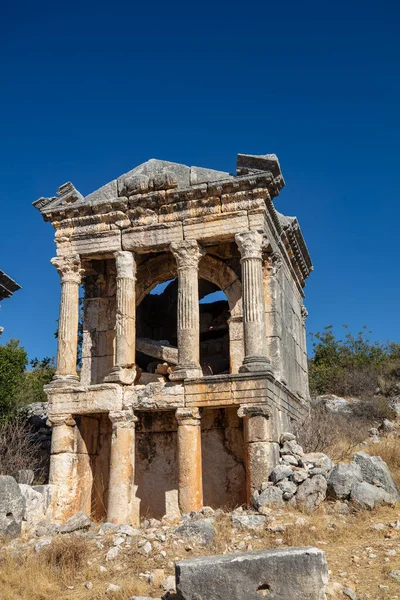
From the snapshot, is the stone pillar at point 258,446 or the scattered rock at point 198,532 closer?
the scattered rock at point 198,532

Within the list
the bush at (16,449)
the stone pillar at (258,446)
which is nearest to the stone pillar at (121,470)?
the stone pillar at (258,446)

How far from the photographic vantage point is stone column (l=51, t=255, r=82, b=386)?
547 inches

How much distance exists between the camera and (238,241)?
1342 cm

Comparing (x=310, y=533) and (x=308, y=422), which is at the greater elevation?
(x=308, y=422)

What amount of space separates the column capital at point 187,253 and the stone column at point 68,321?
243 centimetres

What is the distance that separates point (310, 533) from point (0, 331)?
22.8 feet

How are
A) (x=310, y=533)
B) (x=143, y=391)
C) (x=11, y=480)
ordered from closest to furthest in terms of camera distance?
1. (x=310, y=533)
2. (x=11, y=480)
3. (x=143, y=391)

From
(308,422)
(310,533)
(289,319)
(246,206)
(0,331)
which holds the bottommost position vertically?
(310,533)

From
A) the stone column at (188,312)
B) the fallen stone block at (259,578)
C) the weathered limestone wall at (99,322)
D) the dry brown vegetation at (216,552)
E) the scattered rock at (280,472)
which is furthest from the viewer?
the weathered limestone wall at (99,322)

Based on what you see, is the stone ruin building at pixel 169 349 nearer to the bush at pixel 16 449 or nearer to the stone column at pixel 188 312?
the stone column at pixel 188 312

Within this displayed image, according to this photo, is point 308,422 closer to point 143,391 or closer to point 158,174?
point 143,391

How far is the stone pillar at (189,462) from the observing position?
12.1 meters

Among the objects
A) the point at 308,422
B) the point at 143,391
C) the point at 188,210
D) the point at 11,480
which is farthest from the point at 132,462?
the point at 188,210

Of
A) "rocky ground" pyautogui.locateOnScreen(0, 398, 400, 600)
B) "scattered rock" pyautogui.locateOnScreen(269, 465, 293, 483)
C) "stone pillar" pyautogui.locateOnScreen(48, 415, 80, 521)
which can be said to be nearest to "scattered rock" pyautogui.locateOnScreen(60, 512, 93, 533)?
"rocky ground" pyautogui.locateOnScreen(0, 398, 400, 600)
